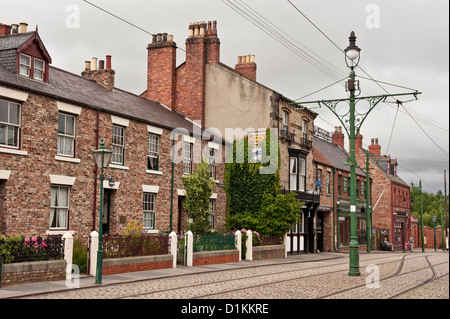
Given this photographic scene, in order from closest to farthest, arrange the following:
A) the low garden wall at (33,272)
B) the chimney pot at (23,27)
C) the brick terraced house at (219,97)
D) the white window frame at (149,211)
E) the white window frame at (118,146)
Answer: the low garden wall at (33,272) < the chimney pot at (23,27) < the white window frame at (118,146) < the white window frame at (149,211) < the brick terraced house at (219,97)

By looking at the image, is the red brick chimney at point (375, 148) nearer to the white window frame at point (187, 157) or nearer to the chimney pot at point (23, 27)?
the white window frame at point (187, 157)

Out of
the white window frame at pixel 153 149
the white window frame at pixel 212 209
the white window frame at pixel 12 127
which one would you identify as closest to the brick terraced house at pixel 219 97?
the white window frame at pixel 212 209

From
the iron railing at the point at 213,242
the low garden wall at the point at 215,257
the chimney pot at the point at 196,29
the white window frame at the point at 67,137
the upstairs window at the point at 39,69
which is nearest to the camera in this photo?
the white window frame at the point at 67,137

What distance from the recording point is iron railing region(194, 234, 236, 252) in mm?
23375

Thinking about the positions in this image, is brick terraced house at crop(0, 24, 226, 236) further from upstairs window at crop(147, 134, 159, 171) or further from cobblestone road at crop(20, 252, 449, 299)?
cobblestone road at crop(20, 252, 449, 299)

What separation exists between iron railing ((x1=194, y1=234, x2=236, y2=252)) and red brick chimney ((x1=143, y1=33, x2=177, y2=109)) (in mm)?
9965

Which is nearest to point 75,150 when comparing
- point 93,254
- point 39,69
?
point 39,69

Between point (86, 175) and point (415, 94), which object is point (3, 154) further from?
point (415, 94)

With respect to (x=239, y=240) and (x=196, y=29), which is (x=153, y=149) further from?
(x=196, y=29)

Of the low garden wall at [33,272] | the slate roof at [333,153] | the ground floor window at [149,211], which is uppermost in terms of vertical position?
the slate roof at [333,153]

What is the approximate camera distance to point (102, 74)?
86.0 ft

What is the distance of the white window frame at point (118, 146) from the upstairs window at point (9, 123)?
482cm

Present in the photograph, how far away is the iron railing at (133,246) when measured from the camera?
18.4 meters

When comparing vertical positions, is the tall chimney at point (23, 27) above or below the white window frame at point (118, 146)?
above
